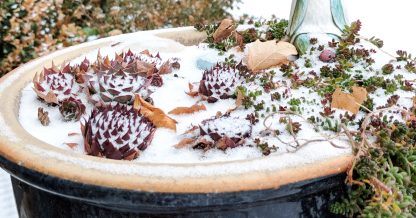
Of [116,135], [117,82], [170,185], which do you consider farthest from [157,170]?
[117,82]

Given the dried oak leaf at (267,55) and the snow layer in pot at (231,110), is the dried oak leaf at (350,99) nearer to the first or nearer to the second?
the snow layer in pot at (231,110)

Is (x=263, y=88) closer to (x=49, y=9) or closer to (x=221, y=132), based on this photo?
(x=221, y=132)

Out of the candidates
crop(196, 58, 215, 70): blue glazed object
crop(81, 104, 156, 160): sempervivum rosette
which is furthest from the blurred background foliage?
crop(81, 104, 156, 160): sempervivum rosette

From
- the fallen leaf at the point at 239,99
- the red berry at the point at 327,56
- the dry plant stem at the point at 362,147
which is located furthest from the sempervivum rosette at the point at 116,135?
the red berry at the point at 327,56

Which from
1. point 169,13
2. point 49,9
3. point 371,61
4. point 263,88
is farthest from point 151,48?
point 169,13

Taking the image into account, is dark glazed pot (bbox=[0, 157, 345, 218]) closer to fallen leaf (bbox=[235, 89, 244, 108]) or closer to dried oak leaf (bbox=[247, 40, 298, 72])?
fallen leaf (bbox=[235, 89, 244, 108])

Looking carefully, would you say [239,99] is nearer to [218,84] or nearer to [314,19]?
[218,84]
